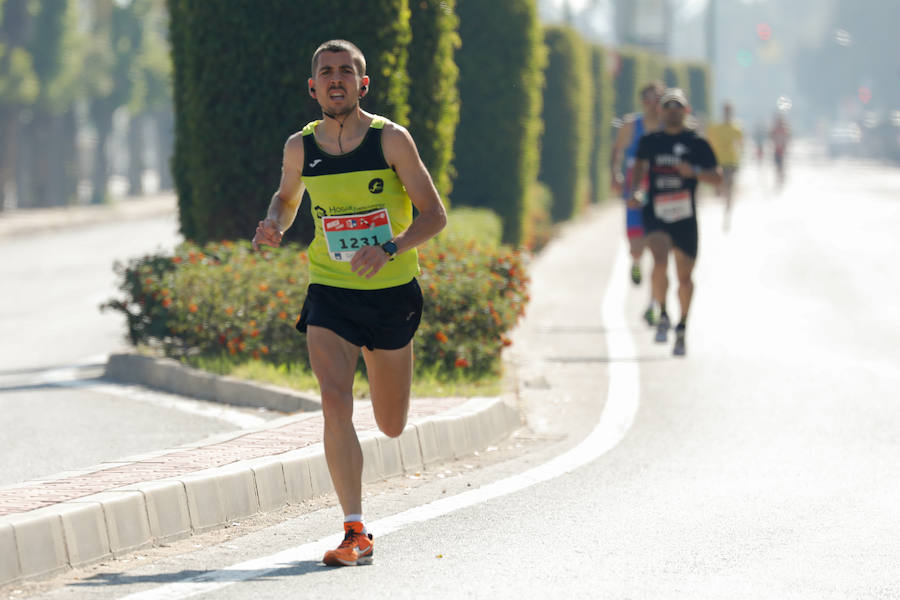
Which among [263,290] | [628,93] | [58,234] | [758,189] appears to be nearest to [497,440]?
[263,290]

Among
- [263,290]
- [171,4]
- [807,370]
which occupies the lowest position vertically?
[807,370]

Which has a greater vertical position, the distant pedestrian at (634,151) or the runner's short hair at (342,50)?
the runner's short hair at (342,50)

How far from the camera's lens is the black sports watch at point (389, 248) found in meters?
5.75

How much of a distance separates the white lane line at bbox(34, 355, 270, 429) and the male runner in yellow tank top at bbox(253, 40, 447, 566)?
275 cm

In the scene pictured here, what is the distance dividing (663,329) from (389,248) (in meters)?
7.43

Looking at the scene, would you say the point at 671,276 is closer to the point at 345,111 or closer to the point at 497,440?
the point at 497,440

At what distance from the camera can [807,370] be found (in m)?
11.6

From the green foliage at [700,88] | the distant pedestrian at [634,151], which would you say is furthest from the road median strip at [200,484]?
the green foliage at [700,88]

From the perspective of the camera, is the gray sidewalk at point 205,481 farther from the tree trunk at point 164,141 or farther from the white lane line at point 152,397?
the tree trunk at point 164,141

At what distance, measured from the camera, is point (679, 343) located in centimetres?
1238

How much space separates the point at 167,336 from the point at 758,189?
39.2 metres

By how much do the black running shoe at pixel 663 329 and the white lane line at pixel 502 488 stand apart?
265 mm

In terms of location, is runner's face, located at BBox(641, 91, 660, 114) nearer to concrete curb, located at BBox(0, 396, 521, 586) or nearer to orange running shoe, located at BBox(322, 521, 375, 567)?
concrete curb, located at BBox(0, 396, 521, 586)

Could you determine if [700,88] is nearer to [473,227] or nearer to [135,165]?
[135,165]
